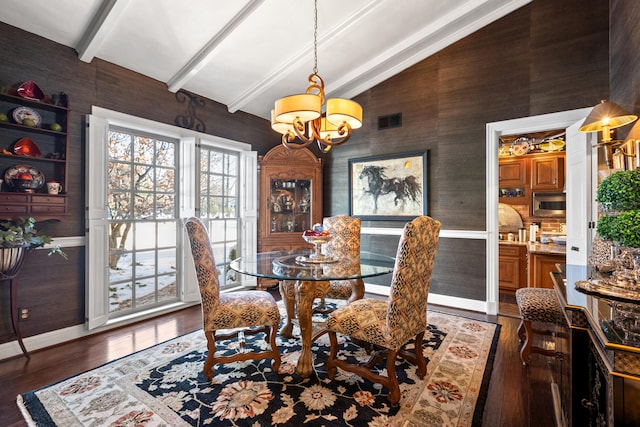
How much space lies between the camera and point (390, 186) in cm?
441

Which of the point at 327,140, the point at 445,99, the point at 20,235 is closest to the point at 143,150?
the point at 20,235

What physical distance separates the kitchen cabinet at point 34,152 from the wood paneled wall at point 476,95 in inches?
145

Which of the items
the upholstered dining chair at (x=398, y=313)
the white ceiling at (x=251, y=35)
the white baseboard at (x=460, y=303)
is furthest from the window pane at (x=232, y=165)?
the white baseboard at (x=460, y=303)

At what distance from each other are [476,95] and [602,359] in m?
3.55

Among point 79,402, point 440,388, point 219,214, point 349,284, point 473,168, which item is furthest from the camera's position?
point 219,214

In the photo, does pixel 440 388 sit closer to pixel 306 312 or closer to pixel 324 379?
pixel 324 379

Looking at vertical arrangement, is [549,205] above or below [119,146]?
below

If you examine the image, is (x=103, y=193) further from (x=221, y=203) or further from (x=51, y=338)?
(x=221, y=203)

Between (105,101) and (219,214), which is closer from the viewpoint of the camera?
(105,101)

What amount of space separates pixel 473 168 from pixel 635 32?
1.76 meters

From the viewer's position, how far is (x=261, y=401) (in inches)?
74.7

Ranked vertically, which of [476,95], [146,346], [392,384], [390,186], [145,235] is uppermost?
[476,95]

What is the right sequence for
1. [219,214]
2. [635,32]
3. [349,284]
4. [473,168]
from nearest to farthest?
1. [635,32]
2. [349,284]
3. [473,168]
4. [219,214]

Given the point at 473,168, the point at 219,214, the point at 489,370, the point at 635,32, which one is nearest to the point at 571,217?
the point at 473,168
